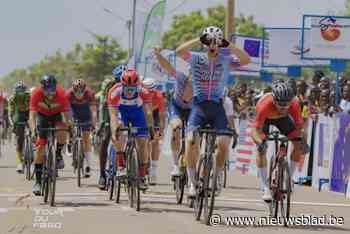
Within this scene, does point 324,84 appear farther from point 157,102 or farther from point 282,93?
point 282,93

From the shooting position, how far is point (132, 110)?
48.2ft

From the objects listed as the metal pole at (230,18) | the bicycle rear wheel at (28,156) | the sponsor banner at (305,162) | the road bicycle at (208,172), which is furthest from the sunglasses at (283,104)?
the metal pole at (230,18)

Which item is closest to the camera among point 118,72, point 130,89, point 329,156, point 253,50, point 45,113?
point 130,89

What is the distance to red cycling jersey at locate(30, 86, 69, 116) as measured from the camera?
49.3 ft

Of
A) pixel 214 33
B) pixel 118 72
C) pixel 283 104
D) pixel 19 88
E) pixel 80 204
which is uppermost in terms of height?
pixel 214 33

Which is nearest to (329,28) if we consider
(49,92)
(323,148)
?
(323,148)

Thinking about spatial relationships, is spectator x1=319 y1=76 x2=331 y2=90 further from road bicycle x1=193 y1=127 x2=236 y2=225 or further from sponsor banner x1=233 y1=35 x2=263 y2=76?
sponsor banner x1=233 y1=35 x2=263 y2=76

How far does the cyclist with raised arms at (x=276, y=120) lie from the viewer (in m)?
12.7

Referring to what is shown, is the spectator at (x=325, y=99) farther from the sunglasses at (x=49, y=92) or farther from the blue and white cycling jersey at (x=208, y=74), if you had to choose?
the blue and white cycling jersey at (x=208, y=74)

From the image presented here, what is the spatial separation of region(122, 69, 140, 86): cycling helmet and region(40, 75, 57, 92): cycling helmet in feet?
3.76

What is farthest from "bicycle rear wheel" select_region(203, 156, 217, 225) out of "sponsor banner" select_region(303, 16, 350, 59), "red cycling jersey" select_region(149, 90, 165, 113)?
"sponsor banner" select_region(303, 16, 350, 59)

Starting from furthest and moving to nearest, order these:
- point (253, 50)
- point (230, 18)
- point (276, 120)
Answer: point (253, 50) → point (230, 18) → point (276, 120)

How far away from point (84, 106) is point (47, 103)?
4.59 metres

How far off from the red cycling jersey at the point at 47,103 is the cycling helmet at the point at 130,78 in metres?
1.31
